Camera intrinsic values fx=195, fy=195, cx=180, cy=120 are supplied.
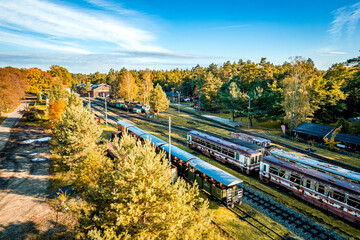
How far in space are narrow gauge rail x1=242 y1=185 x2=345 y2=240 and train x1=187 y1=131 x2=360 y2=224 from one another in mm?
2501

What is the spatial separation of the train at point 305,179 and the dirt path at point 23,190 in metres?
21.5

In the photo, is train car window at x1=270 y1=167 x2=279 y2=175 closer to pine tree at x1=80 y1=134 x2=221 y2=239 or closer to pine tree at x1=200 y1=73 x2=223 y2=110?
pine tree at x1=80 y1=134 x2=221 y2=239

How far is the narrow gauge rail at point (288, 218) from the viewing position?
1543cm

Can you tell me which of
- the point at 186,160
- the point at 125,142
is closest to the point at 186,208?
the point at 125,142

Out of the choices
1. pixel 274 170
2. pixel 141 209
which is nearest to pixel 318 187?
pixel 274 170

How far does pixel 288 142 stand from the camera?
39.3 m

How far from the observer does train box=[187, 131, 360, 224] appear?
16.4 meters

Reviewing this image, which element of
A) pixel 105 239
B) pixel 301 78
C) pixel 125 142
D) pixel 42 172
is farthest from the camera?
pixel 301 78

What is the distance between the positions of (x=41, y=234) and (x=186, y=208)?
13.6 m

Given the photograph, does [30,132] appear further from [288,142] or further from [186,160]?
[288,142]

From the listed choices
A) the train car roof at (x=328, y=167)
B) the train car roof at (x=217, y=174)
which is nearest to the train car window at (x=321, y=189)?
the train car roof at (x=328, y=167)

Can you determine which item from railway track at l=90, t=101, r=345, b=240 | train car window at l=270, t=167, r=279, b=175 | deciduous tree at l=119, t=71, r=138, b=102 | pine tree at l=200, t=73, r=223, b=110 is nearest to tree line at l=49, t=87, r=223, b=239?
railway track at l=90, t=101, r=345, b=240

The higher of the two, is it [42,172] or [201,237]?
[201,237]

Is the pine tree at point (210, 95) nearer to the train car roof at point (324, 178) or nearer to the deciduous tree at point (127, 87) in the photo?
the deciduous tree at point (127, 87)
